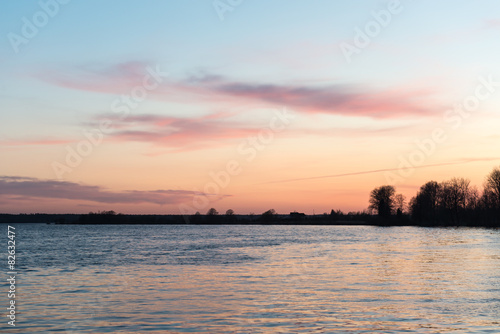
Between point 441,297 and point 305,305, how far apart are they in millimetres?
8278

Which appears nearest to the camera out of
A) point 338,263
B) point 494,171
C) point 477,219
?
point 338,263

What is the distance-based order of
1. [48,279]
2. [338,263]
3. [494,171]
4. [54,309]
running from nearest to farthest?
[54,309], [48,279], [338,263], [494,171]

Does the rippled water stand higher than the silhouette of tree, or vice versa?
the silhouette of tree

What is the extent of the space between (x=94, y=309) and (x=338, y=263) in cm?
2868

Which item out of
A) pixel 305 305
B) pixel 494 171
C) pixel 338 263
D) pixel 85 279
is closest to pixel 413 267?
pixel 338 263

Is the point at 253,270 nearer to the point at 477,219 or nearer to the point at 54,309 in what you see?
the point at 54,309

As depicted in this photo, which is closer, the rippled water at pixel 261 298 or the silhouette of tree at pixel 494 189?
the rippled water at pixel 261 298

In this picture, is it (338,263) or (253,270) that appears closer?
(253,270)

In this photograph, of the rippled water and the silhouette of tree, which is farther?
the silhouette of tree

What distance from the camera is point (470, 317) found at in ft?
74.3

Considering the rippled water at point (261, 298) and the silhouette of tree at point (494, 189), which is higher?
the silhouette of tree at point (494, 189)

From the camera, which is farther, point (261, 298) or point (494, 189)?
point (494, 189)

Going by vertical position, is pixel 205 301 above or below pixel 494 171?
below

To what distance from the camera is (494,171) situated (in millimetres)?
173250
